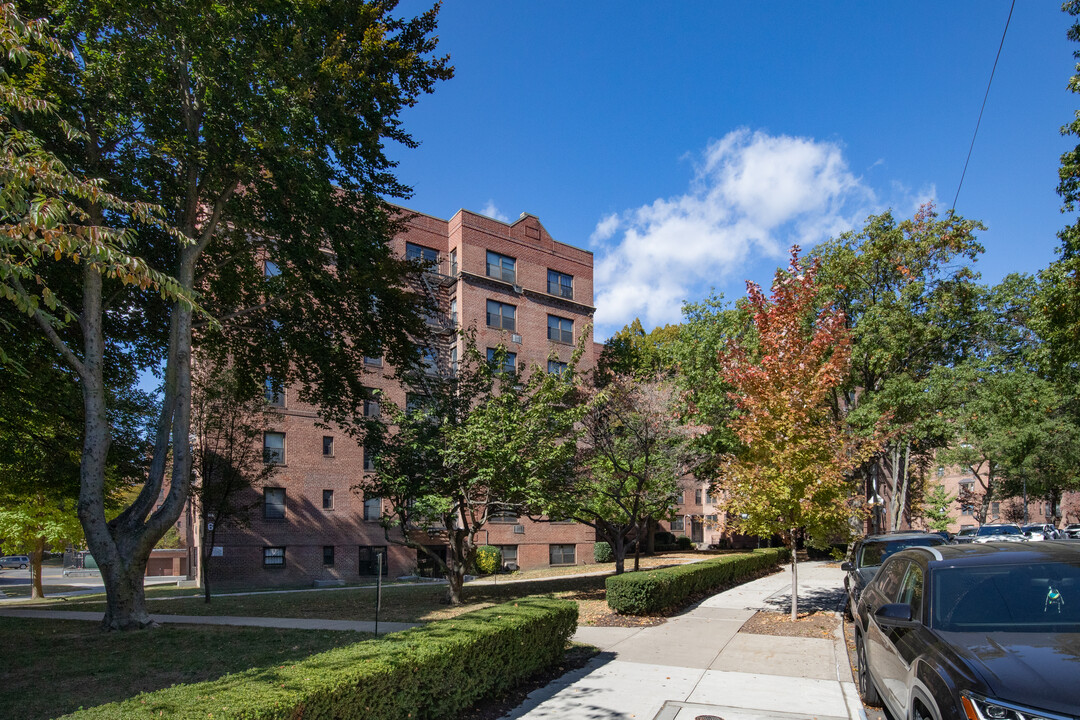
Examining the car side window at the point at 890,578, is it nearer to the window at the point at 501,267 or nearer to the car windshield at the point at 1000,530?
the window at the point at 501,267

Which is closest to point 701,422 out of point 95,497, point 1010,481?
point 95,497

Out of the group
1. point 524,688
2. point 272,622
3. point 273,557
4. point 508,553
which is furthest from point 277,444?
point 524,688

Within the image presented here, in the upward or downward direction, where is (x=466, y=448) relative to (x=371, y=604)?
upward

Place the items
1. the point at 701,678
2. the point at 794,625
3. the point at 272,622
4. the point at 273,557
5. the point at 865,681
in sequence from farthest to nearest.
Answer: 1. the point at 273,557
2. the point at 272,622
3. the point at 794,625
4. the point at 701,678
5. the point at 865,681

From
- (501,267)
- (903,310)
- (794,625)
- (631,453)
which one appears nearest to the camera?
(794,625)

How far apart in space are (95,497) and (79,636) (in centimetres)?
257

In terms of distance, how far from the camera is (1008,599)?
15.1 feet

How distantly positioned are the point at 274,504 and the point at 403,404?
7458mm

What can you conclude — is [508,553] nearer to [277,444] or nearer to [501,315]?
[501,315]

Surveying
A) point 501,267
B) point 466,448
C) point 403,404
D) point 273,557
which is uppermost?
point 501,267

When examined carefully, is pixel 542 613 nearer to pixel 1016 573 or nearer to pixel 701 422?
pixel 1016 573

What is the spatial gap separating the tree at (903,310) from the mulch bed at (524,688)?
17.2m

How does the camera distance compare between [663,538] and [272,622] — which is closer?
[272,622]

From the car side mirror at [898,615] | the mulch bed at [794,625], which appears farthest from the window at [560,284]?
the car side mirror at [898,615]
